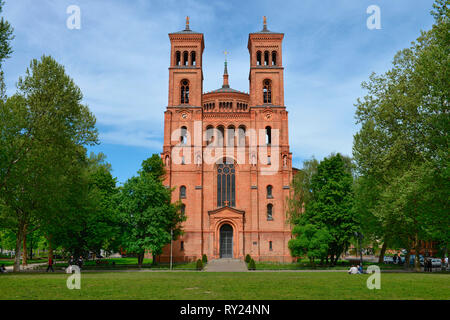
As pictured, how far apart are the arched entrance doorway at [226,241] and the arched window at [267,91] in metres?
17.2

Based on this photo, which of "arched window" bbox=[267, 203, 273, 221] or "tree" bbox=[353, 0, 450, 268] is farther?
"arched window" bbox=[267, 203, 273, 221]

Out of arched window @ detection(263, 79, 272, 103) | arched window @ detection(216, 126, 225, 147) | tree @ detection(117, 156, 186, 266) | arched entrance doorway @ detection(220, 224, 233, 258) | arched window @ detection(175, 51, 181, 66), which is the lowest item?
arched entrance doorway @ detection(220, 224, 233, 258)

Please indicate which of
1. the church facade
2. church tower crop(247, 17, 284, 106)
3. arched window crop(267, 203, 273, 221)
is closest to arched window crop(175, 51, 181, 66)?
the church facade

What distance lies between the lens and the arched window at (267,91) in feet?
167

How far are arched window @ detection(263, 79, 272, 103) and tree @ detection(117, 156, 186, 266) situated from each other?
21066mm

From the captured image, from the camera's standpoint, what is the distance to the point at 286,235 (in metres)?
45.9

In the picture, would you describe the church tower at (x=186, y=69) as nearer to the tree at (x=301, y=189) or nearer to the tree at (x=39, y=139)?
the tree at (x=301, y=189)

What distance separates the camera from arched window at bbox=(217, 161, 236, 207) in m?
47.3

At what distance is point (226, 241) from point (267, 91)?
66.3 ft

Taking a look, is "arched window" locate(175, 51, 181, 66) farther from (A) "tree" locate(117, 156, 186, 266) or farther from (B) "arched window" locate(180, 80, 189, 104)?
(A) "tree" locate(117, 156, 186, 266)

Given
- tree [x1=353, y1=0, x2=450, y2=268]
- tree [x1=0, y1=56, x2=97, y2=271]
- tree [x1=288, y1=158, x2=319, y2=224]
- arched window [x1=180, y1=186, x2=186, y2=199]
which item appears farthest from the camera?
arched window [x1=180, y1=186, x2=186, y2=199]

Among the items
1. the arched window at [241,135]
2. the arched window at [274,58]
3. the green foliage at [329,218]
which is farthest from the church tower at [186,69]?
the green foliage at [329,218]
